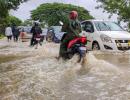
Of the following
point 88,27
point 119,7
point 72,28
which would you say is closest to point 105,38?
point 88,27

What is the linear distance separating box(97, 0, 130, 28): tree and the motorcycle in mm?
26868

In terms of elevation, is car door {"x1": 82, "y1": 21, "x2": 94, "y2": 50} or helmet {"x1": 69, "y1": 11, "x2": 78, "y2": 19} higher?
helmet {"x1": 69, "y1": 11, "x2": 78, "y2": 19}

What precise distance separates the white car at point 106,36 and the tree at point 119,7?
69.5ft

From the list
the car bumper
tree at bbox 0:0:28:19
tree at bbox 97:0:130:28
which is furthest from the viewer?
tree at bbox 97:0:130:28

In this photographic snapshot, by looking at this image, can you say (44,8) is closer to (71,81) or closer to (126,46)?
(126,46)

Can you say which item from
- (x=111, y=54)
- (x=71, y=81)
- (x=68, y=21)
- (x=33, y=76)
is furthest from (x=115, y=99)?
(x=111, y=54)

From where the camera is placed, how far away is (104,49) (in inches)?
704

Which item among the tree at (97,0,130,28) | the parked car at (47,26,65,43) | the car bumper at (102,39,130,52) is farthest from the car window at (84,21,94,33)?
the tree at (97,0,130,28)

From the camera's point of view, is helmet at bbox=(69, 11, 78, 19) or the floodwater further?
helmet at bbox=(69, 11, 78, 19)

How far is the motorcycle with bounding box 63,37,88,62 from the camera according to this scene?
13.3m

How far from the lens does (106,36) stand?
1769cm

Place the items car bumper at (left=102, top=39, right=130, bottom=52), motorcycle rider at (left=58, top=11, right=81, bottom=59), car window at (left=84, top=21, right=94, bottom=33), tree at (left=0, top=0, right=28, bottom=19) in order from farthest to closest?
tree at (left=0, top=0, right=28, bottom=19)
car window at (left=84, top=21, right=94, bottom=33)
car bumper at (left=102, top=39, right=130, bottom=52)
motorcycle rider at (left=58, top=11, right=81, bottom=59)

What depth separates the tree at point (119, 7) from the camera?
40562mm

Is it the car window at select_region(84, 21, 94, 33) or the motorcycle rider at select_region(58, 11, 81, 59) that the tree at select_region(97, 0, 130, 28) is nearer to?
the car window at select_region(84, 21, 94, 33)
